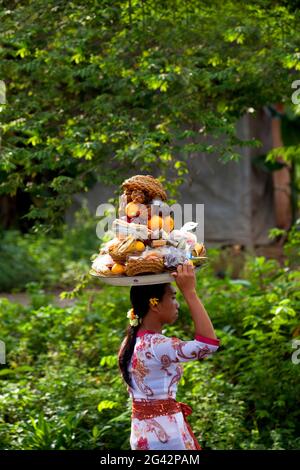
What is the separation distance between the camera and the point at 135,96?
6.89 meters

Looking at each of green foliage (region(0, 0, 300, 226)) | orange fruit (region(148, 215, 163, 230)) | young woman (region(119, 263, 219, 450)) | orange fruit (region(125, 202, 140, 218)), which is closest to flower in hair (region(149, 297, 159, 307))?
young woman (region(119, 263, 219, 450))

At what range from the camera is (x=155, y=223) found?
14.7 ft

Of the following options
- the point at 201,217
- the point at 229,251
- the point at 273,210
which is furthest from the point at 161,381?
the point at 273,210

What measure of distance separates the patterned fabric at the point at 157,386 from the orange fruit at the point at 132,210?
59cm

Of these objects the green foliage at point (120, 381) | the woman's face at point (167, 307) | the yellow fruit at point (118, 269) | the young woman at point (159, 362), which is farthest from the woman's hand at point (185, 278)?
the green foliage at point (120, 381)

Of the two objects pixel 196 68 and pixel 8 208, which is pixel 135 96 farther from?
pixel 8 208

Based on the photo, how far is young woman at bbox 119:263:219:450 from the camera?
13.7 feet

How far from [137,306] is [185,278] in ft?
1.07

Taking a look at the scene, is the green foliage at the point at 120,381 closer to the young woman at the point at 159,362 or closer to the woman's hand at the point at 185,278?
the young woman at the point at 159,362

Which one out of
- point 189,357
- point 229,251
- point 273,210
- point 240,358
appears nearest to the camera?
point 189,357

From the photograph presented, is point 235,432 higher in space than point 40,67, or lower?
lower

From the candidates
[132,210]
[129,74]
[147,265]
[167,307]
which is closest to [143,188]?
[132,210]

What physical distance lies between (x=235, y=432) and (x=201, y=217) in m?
1.49

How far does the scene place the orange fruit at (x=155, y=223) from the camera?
4475mm
